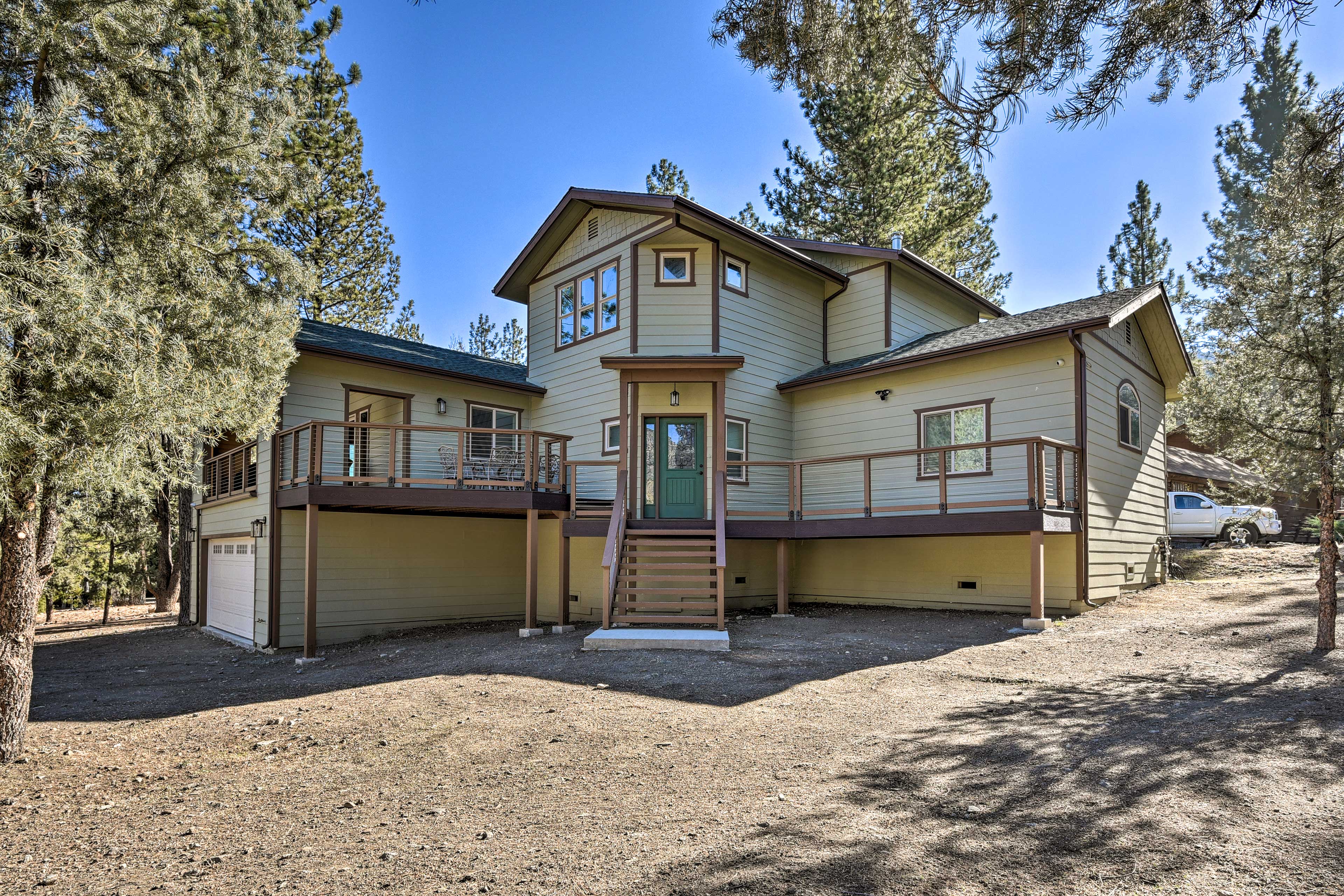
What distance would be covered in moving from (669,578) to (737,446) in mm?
4135

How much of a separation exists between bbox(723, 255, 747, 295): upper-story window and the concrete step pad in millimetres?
6962

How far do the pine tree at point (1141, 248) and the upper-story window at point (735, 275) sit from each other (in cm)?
2173

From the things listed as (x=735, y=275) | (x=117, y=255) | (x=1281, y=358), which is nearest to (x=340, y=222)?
(x=735, y=275)

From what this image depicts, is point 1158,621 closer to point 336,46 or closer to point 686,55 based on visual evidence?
point 686,55

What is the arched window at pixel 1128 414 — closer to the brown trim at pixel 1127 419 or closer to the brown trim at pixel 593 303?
the brown trim at pixel 1127 419

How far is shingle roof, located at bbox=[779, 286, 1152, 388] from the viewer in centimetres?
1162

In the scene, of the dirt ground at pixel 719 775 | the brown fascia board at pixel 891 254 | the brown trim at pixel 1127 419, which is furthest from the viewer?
the brown fascia board at pixel 891 254

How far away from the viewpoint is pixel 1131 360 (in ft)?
45.6

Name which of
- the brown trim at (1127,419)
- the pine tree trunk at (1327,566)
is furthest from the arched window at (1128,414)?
the pine tree trunk at (1327,566)

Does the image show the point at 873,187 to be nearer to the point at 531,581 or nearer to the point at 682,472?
the point at 682,472

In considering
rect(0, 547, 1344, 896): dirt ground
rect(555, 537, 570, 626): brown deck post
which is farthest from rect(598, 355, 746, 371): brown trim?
rect(0, 547, 1344, 896): dirt ground

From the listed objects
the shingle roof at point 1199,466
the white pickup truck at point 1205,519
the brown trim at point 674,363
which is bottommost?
the white pickup truck at point 1205,519

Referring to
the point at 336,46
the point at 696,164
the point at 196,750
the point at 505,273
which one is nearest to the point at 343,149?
the point at 336,46

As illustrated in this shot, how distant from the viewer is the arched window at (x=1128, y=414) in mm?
13156
